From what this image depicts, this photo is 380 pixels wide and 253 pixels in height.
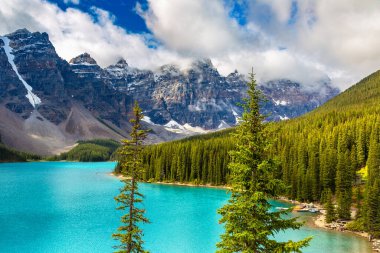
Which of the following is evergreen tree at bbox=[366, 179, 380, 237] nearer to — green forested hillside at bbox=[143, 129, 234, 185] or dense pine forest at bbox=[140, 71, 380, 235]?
dense pine forest at bbox=[140, 71, 380, 235]

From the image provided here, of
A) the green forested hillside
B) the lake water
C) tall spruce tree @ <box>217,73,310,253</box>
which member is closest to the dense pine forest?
the green forested hillside

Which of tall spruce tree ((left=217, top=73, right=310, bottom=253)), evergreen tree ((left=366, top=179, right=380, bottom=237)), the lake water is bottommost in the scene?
the lake water

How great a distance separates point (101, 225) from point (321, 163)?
194ft

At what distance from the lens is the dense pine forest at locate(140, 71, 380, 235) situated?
64.4 metres

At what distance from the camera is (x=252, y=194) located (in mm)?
18875

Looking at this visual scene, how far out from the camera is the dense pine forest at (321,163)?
64375mm

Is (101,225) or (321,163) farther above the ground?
(321,163)

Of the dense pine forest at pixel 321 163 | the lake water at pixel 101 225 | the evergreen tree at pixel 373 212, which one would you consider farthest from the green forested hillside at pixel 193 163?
the evergreen tree at pixel 373 212

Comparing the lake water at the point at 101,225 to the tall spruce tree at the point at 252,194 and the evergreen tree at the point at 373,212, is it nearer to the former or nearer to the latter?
the evergreen tree at the point at 373,212

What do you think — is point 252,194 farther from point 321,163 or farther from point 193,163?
point 193,163

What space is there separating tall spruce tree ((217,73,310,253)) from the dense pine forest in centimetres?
99

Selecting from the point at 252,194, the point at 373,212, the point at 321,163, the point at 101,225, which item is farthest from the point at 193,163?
the point at 252,194

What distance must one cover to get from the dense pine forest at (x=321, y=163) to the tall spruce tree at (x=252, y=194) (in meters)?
0.99

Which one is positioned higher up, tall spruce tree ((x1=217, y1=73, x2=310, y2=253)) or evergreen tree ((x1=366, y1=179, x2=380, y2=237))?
tall spruce tree ((x1=217, y1=73, x2=310, y2=253))
